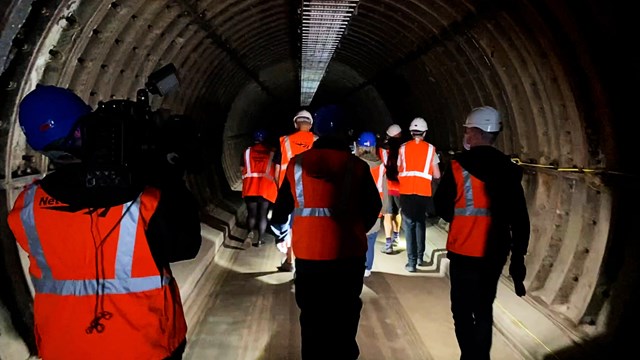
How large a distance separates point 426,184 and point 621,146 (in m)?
2.60

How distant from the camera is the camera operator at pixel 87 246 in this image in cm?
196

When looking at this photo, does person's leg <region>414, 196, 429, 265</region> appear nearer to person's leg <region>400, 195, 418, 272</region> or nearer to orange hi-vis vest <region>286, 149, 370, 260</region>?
person's leg <region>400, 195, 418, 272</region>

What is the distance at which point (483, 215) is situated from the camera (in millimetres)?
3539

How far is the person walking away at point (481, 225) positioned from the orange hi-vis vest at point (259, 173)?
4275mm

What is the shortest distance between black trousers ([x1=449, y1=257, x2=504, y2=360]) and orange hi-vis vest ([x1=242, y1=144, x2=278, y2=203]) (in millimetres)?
4346

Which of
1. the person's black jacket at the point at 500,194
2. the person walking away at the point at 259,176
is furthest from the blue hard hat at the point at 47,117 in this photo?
the person walking away at the point at 259,176

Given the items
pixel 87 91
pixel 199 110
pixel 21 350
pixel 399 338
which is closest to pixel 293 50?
pixel 199 110

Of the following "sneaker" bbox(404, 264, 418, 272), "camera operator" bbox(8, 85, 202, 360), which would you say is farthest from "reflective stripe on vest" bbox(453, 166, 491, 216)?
"sneaker" bbox(404, 264, 418, 272)

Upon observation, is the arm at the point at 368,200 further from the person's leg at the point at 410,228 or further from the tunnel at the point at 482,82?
the person's leg at the point at 410,228

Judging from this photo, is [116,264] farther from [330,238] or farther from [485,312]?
[485,312]

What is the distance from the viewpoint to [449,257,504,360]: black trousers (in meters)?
3.55

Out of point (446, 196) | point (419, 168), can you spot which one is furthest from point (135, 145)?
point (419, 168)

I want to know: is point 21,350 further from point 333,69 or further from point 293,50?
point 333,69

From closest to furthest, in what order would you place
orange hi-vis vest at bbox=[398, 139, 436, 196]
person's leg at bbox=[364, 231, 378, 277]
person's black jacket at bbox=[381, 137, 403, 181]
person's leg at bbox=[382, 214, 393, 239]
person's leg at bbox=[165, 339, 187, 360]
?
person's leg at bbox=[165, 339, 187, 360], person's leg at bbox=[364, 231, 378, 277], orange hi-vis vest at bbox=[398, 139, 436, 196], person's black jacket at bbox=[381, 137, 403, 181], person's leg at bbox=[382, 214, 393, 239]
